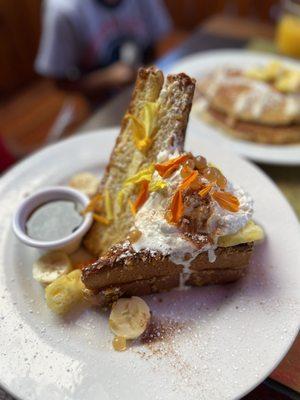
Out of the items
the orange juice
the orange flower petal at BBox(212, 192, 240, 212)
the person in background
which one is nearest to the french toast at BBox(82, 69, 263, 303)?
the orange flower petal at BBox(212, 192, 240, 212)

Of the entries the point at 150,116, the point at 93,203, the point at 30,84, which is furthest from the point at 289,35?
the point at 30,84

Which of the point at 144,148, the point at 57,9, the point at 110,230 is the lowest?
the point at 110,230

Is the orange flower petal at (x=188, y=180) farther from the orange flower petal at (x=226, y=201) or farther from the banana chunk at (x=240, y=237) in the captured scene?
the banana chunk at (x=240, y=237)

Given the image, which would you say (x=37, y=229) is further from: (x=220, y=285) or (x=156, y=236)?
(x=220, y=285)

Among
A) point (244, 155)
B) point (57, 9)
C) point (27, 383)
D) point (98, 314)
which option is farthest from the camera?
point (57, 9)

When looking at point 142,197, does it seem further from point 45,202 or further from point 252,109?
point 252,109

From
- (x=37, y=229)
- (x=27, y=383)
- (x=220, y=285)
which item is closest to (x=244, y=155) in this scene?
(x=220, y=285)

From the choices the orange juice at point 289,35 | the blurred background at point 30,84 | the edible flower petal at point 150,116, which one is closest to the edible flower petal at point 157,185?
the edible flower petal at point 150,116
